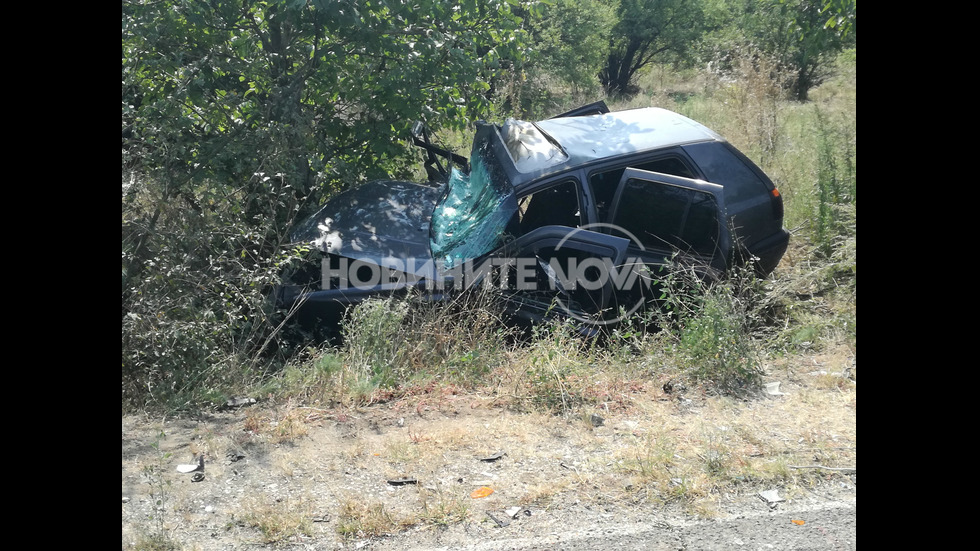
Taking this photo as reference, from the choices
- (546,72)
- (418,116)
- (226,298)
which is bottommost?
(226,298)

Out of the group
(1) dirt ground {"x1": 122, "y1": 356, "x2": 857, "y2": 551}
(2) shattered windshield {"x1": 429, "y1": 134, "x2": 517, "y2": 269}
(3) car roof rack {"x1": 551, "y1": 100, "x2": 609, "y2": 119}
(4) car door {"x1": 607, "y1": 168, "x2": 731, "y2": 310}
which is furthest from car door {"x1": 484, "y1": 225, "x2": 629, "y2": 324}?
(3) car roof rack {"x1": 551, "y1": 100, "x2": 609, "y2": 119}

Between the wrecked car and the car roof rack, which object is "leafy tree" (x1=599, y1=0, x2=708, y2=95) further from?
the wrecked car

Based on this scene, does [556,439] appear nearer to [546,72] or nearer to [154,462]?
[154,462]

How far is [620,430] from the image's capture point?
4.09 meters

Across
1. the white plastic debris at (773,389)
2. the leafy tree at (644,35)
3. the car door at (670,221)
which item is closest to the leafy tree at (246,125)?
the car door at (670,221)

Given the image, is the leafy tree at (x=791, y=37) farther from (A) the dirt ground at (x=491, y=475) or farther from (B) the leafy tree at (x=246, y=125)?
(A) the dirt ground at (x=491, y=475)

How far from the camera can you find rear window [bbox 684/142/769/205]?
5594 millimetres

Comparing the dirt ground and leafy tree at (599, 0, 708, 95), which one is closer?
the dirt ground

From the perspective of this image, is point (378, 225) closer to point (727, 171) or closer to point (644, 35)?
point (727, 171)

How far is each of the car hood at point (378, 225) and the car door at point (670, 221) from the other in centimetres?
162

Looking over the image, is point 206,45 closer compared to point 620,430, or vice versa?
point 620,430

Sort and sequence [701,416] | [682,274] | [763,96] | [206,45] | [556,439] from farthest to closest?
[763,96]
[206,45]
[682,274]
[701,416]
[556,439]

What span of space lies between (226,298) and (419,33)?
349 cm

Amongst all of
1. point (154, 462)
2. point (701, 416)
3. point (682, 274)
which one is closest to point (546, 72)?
point (682, 274)
